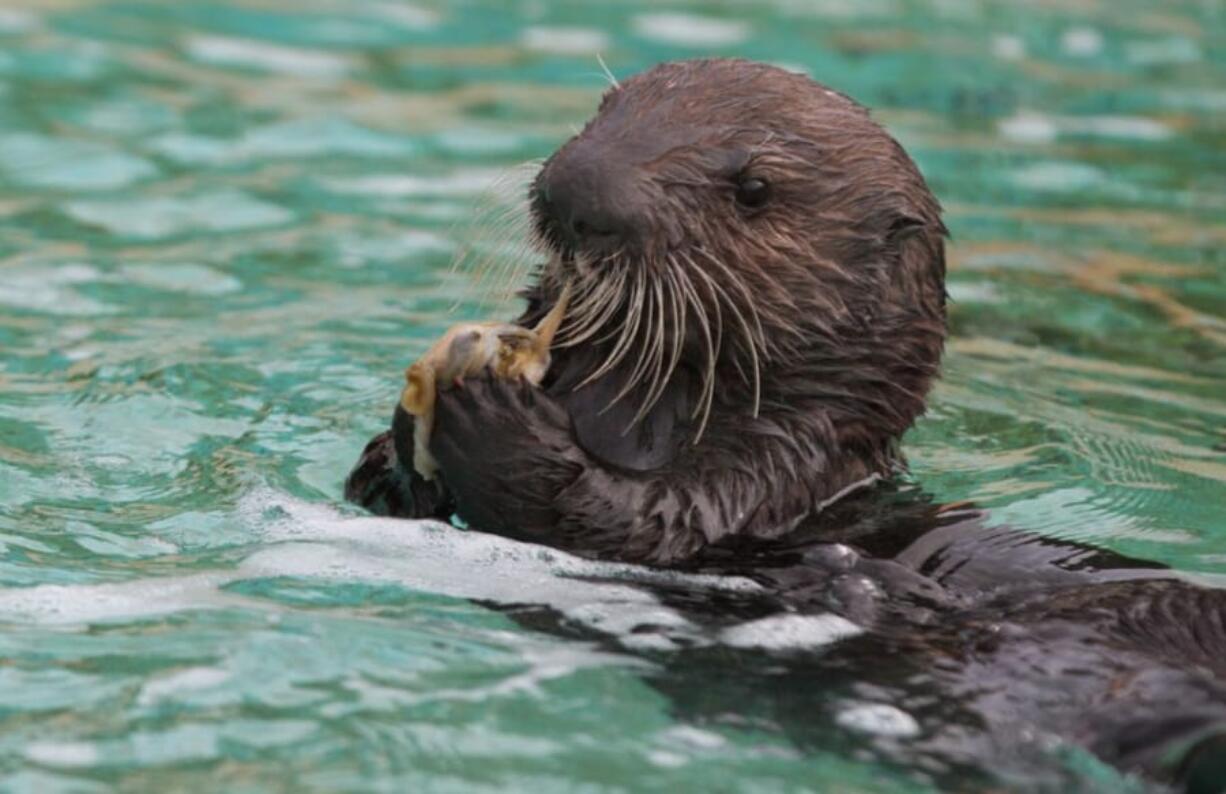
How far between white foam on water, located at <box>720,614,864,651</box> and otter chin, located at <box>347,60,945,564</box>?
A: 387 mm

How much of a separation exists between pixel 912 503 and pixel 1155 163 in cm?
531

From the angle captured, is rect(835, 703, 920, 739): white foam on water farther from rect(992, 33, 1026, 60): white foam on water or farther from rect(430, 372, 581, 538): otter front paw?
rect(992, 33, 1026, 60): white foam on water

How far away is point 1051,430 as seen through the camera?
257 inches

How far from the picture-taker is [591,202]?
15.2 ft

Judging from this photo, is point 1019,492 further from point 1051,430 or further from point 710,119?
point 710,119

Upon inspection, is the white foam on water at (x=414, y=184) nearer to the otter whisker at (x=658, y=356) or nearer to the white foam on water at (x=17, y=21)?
the white foam on water at (x=17, y=21)

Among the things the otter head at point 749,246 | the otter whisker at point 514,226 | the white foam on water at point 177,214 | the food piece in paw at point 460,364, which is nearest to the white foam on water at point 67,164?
the white foam on water at point 177,214

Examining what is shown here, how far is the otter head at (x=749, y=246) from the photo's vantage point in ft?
15.6

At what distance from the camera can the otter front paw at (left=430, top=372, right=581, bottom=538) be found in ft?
15.5

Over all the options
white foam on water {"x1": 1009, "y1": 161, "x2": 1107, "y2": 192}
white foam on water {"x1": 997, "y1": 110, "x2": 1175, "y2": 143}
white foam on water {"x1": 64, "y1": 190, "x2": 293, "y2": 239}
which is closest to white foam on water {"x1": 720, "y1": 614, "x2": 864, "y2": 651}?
white foam on water {"x1": 64, "y1": 190, "x2": 293, "y2": 239}

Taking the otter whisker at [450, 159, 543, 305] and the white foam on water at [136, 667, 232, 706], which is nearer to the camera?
the white foam on water at [136, 667, 232, 706]

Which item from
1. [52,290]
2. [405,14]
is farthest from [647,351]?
[405,14]

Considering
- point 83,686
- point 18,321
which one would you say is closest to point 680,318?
point 83,686

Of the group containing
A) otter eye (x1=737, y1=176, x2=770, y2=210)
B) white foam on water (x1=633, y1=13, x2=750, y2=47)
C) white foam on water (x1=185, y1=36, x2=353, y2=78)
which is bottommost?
otter eye (x1=737, y1=176, x2=770, y2=210)
